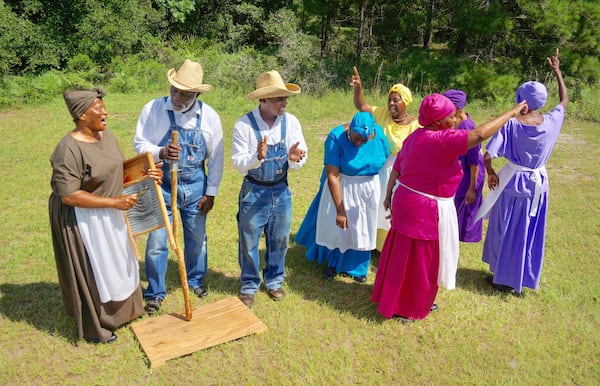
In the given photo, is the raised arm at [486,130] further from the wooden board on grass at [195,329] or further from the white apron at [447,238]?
the wooden board on grass at [195,329]

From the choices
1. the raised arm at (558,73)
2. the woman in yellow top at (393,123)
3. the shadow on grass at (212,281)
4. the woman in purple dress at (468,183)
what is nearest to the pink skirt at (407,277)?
the woman in yellow top at (393,123)

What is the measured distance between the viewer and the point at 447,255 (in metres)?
3.87

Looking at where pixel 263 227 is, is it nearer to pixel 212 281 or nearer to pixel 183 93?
pixel 212 281

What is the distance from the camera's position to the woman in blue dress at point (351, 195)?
434cm

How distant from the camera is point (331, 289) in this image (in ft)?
15.7

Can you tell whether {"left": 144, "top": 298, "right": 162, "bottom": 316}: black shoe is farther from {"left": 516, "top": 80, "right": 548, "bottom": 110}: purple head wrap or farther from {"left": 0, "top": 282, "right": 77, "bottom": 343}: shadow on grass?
{"left": 516, "top": 80, "right": 548, "bottom": 110}: purple head wrap

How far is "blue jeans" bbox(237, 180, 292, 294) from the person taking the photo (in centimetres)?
411

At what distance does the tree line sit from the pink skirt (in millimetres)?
9607

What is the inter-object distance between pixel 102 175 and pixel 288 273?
7.43ft

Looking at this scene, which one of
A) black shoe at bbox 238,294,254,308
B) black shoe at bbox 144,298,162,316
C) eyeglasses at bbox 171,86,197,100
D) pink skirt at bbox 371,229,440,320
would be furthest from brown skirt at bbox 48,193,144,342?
pink skirt at bbox 371,229,440,320

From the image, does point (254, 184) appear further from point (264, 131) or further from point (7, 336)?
point (7, 336)

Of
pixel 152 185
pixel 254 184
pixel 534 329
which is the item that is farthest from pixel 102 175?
pixel 534 329

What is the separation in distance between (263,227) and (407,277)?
1295 mm

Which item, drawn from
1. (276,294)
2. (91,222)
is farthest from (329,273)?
(91,222)
